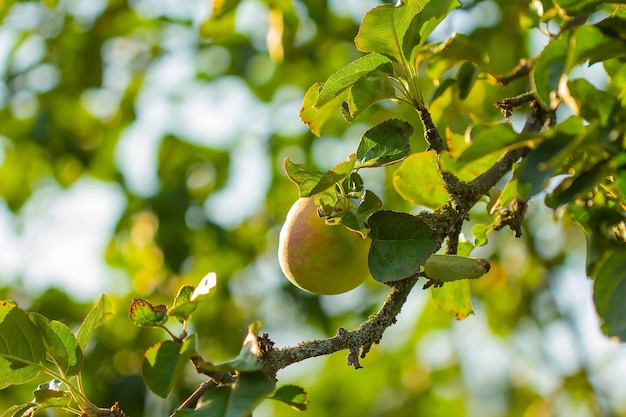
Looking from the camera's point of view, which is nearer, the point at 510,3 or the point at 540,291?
the point at 510,3

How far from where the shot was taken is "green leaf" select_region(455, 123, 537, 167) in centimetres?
68

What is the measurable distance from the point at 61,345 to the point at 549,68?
0.64m

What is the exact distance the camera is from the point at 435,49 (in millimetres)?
1271

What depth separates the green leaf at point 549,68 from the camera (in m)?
0.69

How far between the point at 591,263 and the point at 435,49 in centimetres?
62

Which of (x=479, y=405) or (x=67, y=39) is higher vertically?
(x=67, y=39)

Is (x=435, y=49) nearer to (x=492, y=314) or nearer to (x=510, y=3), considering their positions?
(x=510, y=3)

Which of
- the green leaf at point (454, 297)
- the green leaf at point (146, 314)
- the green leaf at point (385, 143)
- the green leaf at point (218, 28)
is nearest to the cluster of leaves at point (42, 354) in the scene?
the green leaf at point (146, 314)

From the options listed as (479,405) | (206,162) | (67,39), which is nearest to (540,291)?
(479,405)

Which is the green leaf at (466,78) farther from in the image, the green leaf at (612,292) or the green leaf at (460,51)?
the green leaf at (612,292)

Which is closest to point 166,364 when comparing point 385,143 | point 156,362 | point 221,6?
point 156,362

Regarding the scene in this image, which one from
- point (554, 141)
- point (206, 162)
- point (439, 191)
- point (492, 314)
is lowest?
point (492, 314)

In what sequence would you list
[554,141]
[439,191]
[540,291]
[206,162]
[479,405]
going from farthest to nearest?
[206,162] → [479,405] → [540,291] → [439,191] → [554,141]

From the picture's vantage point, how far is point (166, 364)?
77 cm
